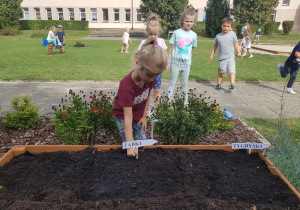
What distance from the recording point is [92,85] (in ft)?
22.9

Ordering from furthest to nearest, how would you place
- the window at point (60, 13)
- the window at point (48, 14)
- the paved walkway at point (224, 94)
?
the window at point (48, 14) < the window at point (60, 13) < the paved walkway at point (224, 94)

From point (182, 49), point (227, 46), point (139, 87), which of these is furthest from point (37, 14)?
point (139, 87)

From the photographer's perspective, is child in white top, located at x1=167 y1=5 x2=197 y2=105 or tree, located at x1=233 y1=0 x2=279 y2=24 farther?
tree, located at x1=233 y1=0 x2=279 y2=24

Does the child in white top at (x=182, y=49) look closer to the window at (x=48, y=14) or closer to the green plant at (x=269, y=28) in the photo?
the green plant at (x=269, y=28)

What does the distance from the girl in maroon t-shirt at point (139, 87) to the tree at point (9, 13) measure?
3650cm

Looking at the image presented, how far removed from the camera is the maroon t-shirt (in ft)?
7.45

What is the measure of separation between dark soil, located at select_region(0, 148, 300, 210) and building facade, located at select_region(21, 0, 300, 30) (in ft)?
132

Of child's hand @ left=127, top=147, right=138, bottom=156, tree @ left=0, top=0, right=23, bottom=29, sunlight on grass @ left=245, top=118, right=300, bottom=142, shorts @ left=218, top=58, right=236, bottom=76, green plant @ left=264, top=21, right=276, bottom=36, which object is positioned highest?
tree @ left=0, top=0, right=23, bottom=29

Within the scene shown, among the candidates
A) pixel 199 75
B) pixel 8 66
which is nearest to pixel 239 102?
pixel 199 75

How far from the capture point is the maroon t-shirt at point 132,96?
2.27 meters

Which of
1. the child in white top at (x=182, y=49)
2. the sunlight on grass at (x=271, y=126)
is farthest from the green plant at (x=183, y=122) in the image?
the child in white top at (x=182, y=49)

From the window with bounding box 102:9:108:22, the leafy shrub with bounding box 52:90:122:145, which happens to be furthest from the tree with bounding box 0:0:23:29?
the leafy shrub with bounding box 52:90:122:145

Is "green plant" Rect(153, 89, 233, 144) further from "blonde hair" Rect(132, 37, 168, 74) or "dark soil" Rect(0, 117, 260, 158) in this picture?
"blonde hair" Rect(132, 37, 168, 74)

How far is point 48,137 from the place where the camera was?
12.2 ft
